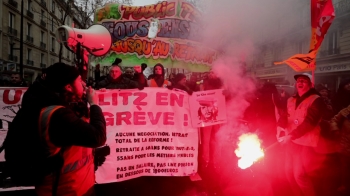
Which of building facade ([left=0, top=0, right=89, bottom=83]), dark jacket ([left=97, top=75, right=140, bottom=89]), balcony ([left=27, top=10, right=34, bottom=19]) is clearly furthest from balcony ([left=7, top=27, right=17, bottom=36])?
dark jacket ([left=97, top=75, right=140, bottom=89])

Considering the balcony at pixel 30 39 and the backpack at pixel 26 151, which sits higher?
the balcony at pixel 30 39

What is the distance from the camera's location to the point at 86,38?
12.6 feet

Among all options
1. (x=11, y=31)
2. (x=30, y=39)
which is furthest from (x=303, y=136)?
(x=30, y=39)

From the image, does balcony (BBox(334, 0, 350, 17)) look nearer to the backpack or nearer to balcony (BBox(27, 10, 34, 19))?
the backpack

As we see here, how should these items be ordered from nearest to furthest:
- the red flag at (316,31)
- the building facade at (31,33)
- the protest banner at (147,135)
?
the protest banner at (147,135), the red flag at (316,31), the building facade at (31,33)

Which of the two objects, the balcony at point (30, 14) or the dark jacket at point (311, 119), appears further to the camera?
the balcony at point (30, 14)

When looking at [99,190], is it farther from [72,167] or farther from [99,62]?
[99,62]

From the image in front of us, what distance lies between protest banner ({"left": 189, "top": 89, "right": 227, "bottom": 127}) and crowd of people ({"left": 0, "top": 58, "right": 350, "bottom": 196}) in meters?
0.22

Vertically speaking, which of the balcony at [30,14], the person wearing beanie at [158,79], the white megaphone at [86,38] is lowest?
the person wearing beanie at [158,79]

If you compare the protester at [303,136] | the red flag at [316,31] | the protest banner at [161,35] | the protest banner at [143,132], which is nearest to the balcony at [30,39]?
the protest banner at [161,35]

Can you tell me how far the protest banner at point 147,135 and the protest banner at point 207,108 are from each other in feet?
0.50

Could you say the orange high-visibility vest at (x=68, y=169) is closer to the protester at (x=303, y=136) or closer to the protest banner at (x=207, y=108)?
the protest banner at (x=207, y=108)

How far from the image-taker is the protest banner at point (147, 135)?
3758 mm

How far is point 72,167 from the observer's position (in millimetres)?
1970
